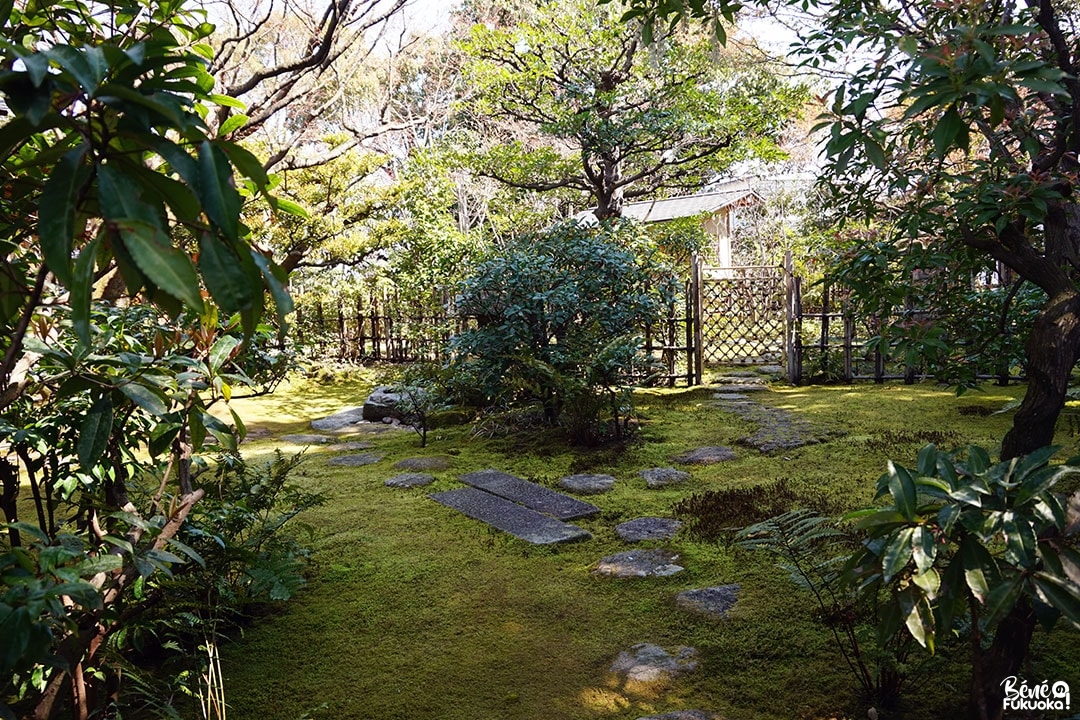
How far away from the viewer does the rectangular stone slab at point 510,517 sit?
389 centimetres

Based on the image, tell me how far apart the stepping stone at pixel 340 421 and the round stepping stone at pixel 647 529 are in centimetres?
425

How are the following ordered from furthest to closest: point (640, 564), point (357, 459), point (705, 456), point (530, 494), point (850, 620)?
1. point (357, 459)
2. point (705, 456)
3. point (530, 494)
4. point (640, 564)
5. point (850, 620)

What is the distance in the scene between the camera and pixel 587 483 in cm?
494

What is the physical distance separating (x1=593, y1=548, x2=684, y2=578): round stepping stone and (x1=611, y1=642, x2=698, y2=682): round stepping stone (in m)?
0.67

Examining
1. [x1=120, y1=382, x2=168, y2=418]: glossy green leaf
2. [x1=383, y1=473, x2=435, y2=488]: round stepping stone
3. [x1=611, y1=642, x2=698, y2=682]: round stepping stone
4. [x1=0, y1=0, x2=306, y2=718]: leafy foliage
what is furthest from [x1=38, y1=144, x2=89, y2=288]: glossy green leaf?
[x1=383, y1=473, x2=435, y2=488]: round stepping stone

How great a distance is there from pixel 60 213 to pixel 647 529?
3.57 metres

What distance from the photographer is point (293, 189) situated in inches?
400

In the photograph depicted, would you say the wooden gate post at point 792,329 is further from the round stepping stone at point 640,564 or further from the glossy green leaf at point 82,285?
the glossy green leaf at point 82,285

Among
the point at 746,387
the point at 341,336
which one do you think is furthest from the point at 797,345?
the point at 341,336

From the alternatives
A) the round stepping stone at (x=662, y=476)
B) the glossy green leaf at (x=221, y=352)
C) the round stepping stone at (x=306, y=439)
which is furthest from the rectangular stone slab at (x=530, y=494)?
the glossy green leaf at (x=221, y=352)

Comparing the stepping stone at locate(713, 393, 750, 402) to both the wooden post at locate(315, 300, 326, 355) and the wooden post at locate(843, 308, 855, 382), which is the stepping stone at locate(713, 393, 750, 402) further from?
the wooden post at locate(315, 300, 326, 355)

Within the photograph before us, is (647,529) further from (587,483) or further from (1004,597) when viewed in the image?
(1004,597)

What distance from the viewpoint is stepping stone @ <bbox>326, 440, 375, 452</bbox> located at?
654 cm

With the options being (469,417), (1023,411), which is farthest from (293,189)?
(1023,411)
